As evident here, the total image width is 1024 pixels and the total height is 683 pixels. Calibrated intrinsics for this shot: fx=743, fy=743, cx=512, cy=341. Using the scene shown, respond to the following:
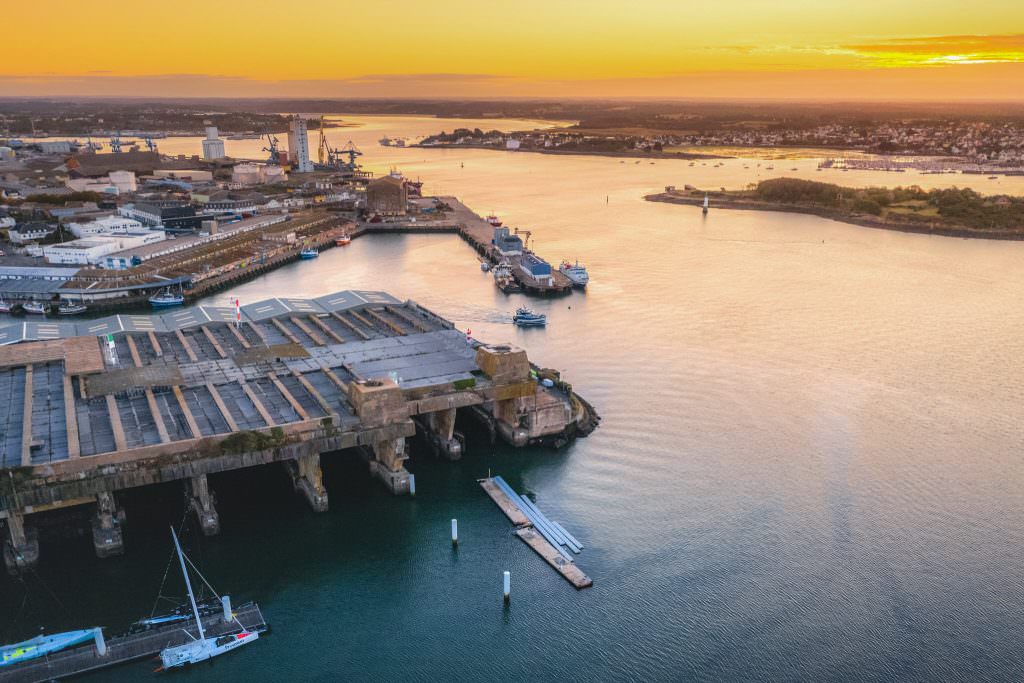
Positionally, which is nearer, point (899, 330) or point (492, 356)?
point (492, 356)

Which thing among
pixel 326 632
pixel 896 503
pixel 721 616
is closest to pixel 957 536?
pixel 896 503

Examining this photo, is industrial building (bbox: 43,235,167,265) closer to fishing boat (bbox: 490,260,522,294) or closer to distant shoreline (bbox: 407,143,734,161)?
fishing boat (bbox: 490,260,522,294)

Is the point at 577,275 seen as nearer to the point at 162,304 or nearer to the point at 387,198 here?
the point at 162,304

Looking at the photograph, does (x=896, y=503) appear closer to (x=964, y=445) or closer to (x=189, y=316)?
(x=964, y=445)

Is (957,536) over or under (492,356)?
under

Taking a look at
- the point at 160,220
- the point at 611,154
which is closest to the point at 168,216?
the point at 160,220

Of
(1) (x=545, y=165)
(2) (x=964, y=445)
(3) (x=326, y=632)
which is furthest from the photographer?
(1) (x=545, y=165)

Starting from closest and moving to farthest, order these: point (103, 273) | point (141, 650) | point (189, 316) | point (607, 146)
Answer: point (141, 650) < point (189, 316) < point (103, 273) < point (607, 146)

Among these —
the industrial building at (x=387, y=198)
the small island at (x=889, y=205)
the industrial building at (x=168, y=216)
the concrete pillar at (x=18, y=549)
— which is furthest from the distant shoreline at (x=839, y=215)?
the concrete pillar at (x=18, y=549)
